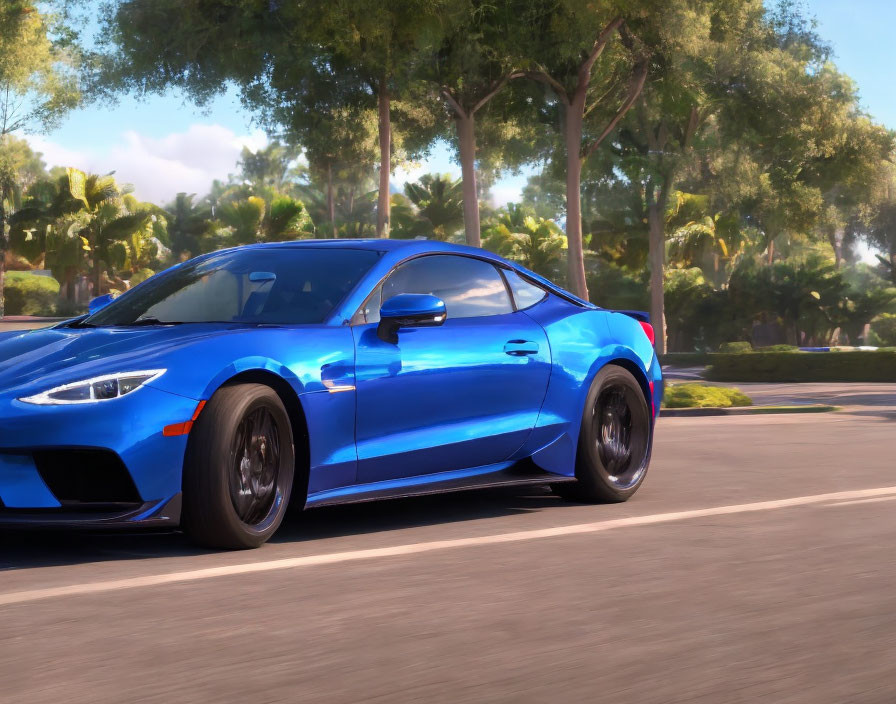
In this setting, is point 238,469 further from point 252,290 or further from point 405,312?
point 252,290

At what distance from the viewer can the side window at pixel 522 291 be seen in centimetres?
746

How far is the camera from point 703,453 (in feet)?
36.0

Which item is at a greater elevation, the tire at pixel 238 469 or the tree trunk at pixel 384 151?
the tree trunk at pixel 384 151

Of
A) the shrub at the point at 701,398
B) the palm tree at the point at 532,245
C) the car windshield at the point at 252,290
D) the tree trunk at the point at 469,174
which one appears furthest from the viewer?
the palm tree at the point at 532,245

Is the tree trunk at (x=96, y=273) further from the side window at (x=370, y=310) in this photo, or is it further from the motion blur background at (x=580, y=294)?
the side window at (x=370, y=310)

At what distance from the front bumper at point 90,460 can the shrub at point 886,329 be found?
66639 mm

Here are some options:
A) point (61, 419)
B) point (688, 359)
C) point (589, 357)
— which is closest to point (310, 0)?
point (688, 359)

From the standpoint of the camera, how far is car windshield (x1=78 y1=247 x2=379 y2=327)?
643 cm

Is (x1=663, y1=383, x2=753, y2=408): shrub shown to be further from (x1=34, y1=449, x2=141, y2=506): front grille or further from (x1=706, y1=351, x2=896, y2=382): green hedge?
(x1=34, y1=449, x2=141, y2=506): front grille

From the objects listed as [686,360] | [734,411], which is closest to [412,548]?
[734,411]

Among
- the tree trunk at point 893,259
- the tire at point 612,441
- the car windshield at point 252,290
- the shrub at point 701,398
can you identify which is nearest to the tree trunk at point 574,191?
the shrub at point 701,398

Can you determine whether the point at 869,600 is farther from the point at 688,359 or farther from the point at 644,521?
the point at 688,359

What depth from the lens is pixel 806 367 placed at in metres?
35.5

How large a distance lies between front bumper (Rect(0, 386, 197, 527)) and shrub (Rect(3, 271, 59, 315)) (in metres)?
58.1
